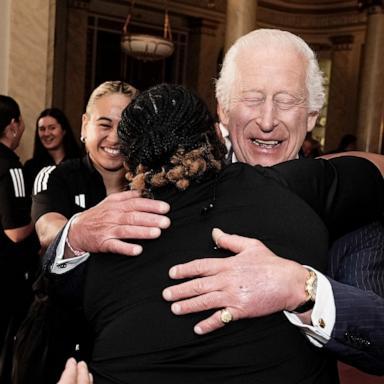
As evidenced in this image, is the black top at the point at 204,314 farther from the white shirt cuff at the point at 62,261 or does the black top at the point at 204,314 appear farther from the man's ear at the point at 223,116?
the man's ear at the point at 223,116

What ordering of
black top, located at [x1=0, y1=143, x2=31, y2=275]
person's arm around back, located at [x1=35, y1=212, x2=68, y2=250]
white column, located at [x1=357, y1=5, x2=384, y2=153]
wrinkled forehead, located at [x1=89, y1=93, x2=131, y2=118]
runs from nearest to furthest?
person's arm around back, located at [x1=35, y1=212, x2=68, y2=250]
wrinkled forehead, located at [x1=89, y1=93, x2=131, y2=118]
black top, located at [x1=0, y1=143, x2=31, y2=275]
white column, located at [x1=357, y1=5, x2=384, y2=153]

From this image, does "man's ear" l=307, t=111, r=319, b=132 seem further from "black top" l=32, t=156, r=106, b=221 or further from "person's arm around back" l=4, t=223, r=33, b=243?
"person's arm around back" l=4, t=223, r=33, b=243

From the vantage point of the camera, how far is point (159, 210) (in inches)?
47.4

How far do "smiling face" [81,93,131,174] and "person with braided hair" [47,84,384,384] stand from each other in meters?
1.28

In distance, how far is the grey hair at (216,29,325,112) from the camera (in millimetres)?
1771

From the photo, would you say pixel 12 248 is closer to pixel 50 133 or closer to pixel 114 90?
pixel 114 90

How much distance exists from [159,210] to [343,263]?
49 cm

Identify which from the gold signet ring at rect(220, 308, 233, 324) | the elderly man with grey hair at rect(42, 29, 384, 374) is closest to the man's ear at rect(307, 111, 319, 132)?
→ the elderly man with grey hair at rect(42, 29, 384, 374)

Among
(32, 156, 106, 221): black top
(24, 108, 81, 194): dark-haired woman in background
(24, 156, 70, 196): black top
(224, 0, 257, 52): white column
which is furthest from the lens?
(224, 0, 257, 52): white column

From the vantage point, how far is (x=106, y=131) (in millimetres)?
2596

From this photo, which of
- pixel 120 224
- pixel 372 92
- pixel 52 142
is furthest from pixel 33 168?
pixel 372 92

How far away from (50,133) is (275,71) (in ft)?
9.22

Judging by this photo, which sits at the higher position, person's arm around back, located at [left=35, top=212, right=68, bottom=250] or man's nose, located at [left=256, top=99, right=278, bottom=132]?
man's nose, located at [left=256, top=99, right=278, bottom=132]

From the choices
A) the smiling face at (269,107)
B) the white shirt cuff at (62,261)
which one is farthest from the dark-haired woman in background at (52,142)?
the white shirt cuff at (62,261)
